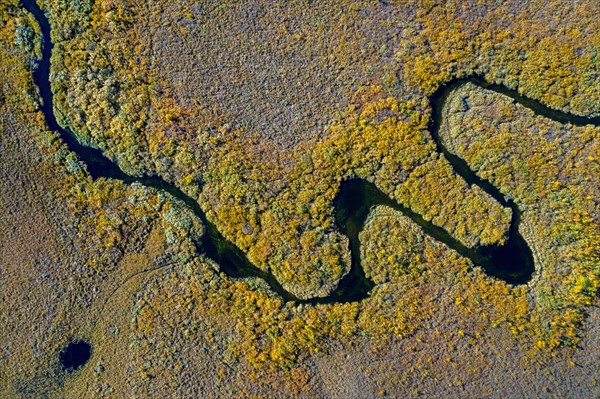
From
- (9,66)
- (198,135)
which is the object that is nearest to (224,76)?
(198,135)

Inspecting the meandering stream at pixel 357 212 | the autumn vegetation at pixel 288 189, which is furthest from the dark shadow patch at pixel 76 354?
the meandering stream at pixel 357 212

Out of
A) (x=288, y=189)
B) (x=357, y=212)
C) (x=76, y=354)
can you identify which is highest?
(x=357, y=212)

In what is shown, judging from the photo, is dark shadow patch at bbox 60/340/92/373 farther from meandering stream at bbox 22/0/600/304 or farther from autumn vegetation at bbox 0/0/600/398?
meandering stream at bbox 22/0/600/304

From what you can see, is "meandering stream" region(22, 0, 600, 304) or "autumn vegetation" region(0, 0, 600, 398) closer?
"autumn vegetation" region(0, 0, 600, 398)

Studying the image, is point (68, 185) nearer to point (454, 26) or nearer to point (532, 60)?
point (454, 26)

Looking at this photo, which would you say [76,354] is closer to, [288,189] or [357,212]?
[288,189]

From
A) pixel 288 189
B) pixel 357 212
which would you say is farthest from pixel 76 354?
pixel 357 212

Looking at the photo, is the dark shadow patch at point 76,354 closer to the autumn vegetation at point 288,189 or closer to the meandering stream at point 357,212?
the autumn vegetation at point 288,189

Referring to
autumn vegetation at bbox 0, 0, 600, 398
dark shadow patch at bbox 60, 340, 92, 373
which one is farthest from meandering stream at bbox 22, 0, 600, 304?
dark shadow patch at bbox 60, 340, 92, 373
